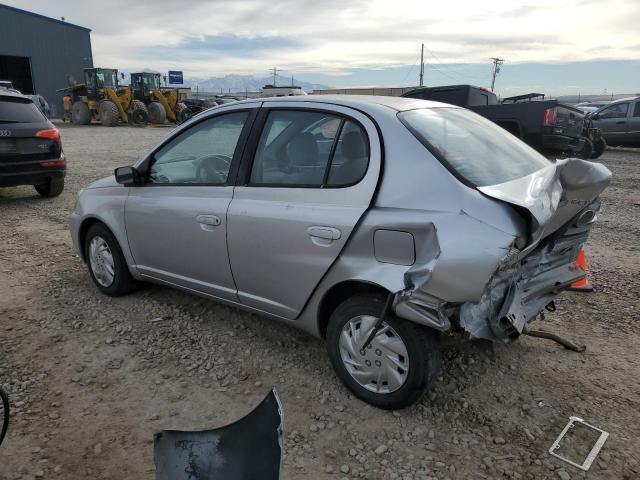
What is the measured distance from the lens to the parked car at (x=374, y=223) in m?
2.39

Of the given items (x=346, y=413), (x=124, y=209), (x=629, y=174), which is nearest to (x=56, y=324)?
(x=124, y=209)

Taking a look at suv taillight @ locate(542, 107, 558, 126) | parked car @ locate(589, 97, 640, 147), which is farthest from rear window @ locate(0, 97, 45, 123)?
parked car @ locate(589, 97, 640, 147)

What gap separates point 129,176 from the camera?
3859 mm

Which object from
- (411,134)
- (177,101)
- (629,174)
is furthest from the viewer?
(177,101)

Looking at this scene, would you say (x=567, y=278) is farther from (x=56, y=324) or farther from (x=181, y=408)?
(x=56, y=324)

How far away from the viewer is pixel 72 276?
4.87m

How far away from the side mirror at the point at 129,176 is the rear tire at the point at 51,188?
5071mm

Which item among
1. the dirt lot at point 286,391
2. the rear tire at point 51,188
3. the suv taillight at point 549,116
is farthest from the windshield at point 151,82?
the dirt lot at point 286,391

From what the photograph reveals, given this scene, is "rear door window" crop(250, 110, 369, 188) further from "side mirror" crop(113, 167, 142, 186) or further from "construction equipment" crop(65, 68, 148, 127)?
"construction equipment" crop(65, 68, 148, 127)

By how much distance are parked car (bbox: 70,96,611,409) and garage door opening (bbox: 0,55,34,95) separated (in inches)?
1564

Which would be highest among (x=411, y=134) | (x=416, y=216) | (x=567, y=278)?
(x=411, y=134)

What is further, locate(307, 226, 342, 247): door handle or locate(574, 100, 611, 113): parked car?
locate(574, 100, 611, 113): parked car

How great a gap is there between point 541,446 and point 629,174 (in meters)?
9.94

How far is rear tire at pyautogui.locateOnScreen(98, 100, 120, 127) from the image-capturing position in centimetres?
2578
